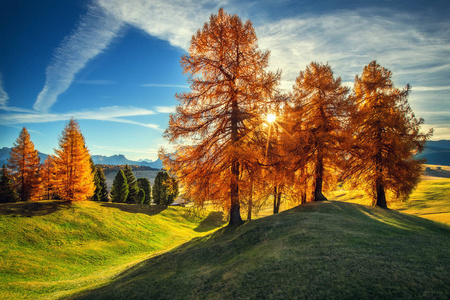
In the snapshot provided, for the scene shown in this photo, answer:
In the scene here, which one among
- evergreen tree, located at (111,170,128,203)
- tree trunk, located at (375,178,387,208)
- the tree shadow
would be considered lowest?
the tree shadow

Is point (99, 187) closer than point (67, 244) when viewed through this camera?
No

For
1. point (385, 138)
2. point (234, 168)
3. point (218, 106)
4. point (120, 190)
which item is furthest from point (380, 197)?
point (120, 190)

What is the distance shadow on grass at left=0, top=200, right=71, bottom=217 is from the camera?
23.4 meters

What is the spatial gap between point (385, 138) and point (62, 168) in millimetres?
38757

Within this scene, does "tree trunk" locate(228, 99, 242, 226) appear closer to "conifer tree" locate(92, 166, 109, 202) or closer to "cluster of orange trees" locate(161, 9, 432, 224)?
"cluster of orange trees" locate(161, 9, 432, 224)

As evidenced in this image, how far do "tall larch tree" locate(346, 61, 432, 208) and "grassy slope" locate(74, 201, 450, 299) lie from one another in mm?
10474

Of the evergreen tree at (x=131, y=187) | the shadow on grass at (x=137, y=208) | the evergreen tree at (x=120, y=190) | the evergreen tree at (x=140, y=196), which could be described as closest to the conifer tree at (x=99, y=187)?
the evergreen tree at (x=120, y=190)

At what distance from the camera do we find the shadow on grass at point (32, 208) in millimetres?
23391

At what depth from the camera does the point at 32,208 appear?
25.2 meters

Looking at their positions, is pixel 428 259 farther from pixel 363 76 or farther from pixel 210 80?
pixel 363 76

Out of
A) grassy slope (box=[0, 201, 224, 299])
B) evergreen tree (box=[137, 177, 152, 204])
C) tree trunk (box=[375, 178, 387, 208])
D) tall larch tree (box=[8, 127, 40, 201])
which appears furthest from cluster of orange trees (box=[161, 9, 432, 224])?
evergreen tree (box=[137, 177, 152, 204])

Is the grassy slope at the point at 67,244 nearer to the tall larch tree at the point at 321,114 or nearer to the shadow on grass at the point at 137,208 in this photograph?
the shadow on grass at the point at 137,208

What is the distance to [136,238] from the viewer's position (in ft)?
87.1

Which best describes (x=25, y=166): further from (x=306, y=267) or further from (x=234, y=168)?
(x=306, y=267)
